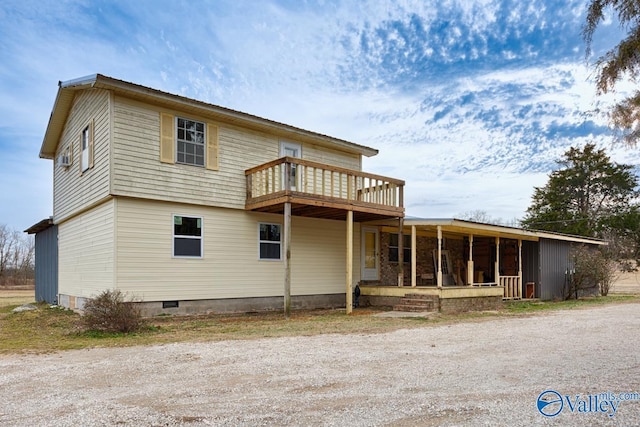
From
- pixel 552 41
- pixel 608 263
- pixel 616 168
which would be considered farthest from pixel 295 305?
pixel 616 168

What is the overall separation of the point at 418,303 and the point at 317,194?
14.9 feet

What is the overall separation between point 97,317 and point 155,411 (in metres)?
5.89

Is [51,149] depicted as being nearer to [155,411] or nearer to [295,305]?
[295,305]

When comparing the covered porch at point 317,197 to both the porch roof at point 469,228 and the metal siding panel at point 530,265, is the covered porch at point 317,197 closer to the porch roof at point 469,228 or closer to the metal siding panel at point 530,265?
the porch roof at point 469,228

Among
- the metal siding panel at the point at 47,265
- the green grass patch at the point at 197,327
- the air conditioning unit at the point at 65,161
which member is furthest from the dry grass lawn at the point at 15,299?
the air conditioning unit at the point at 65,161

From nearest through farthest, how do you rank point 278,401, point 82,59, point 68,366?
point 278,401 → point 68,366 → point 82,59

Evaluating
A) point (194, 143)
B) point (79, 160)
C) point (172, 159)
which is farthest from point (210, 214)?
point (79, 160)

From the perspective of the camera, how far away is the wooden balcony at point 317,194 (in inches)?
523

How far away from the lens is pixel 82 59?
1788cm

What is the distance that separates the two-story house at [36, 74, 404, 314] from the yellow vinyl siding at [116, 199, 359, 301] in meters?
0.03

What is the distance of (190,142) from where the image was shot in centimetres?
1350

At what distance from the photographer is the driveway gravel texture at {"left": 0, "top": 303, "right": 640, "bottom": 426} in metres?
4.49

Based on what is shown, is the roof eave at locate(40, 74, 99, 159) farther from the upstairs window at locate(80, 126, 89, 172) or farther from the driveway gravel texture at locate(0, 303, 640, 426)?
the driveway gravel texture at locate(0, 303, 640, 426)

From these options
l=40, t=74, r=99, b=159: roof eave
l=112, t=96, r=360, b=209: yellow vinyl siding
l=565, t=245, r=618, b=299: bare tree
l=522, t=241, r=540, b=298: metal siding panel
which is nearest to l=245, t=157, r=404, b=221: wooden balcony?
l=112, t=96, r=360, b=209: yellow vinyl siding
